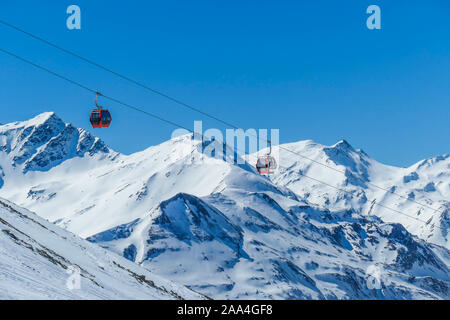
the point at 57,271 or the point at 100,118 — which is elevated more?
the point at 100,118

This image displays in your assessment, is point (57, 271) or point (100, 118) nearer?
point (57, 271)

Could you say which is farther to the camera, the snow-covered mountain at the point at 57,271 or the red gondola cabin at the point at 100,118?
the red gondola cabin at the point at 100,118

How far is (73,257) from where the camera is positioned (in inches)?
2249

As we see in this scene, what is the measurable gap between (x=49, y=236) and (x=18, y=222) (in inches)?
156

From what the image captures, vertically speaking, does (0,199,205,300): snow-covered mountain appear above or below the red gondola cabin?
below

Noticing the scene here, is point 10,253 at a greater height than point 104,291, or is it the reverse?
point 10,253

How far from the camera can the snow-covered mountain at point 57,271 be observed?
3297 centimetres

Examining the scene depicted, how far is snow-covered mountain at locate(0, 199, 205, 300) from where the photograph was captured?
32969mm

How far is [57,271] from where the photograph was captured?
140 ft
